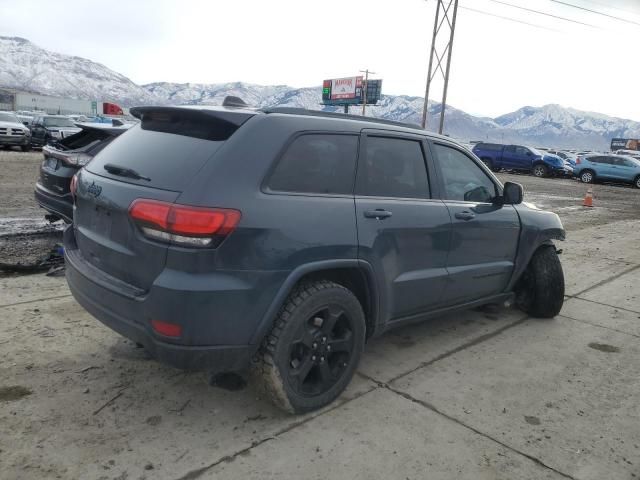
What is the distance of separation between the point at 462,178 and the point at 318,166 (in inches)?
61.0

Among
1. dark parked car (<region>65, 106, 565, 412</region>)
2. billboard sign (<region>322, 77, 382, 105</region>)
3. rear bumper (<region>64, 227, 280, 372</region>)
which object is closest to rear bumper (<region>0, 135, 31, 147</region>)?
dark parked car (<region>65, 106, 565, 412</region>)

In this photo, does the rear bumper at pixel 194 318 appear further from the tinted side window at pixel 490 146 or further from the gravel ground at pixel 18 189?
the tinted side window at pixel 490 146

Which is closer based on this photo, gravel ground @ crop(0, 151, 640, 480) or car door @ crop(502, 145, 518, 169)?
gravel ground @ crop(0, 151, 640, 480)

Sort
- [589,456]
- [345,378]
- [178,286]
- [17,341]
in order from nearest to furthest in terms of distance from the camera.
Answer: [178,286], [589,456], [345,378], [17,341]

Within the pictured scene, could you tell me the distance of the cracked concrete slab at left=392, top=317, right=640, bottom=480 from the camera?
2820 millimetres

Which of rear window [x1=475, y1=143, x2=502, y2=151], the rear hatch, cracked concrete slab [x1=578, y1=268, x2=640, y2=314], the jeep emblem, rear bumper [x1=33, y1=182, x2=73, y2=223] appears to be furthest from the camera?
rear window [x1=475, y1=143, x2=502, y2=151]

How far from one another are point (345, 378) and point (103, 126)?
4.78m

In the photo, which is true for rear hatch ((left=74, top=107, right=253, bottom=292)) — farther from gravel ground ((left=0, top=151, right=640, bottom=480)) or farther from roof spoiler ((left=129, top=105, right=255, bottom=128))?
gravel ground ((left=0, top=151, right=640, bottom=480))

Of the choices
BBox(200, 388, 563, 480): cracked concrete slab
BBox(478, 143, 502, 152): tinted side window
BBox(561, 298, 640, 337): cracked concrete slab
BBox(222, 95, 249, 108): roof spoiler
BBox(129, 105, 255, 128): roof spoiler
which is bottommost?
BBox(200, 388, 563, 480): cracked concrete slab

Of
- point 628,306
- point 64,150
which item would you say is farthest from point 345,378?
point 64,150

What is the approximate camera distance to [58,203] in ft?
19.3

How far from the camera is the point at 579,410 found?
324 centimetres

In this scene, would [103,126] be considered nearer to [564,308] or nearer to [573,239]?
[564,308]

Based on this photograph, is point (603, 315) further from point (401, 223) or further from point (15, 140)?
point (15, 140)
